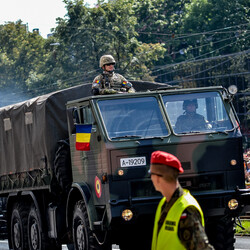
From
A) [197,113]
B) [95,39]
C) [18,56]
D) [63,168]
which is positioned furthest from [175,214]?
[18,56]

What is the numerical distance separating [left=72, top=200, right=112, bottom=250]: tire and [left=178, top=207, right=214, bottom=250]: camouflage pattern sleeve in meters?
5.90

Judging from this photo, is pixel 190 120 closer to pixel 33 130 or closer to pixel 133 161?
pixel 133 161

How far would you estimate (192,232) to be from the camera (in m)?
5.06

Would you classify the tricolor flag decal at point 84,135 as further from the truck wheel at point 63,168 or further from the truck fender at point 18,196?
the truck fender at point 18,196

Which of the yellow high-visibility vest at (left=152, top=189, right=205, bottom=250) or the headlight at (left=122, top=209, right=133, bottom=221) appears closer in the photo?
the yellow high-visibility vest at (left=152, top=189, right=205, bottom=250)

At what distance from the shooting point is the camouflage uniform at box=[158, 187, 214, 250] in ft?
16.5

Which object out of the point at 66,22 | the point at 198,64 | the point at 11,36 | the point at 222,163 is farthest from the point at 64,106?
the point at 11,36

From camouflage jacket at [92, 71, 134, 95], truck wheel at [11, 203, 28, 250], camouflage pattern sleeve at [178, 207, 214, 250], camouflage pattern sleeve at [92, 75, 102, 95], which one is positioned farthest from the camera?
truck wheel at [11, 203, 28, 250]

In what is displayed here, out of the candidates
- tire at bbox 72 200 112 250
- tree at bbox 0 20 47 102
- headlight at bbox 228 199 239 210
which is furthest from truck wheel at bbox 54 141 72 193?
tree at bbox 0 20 47 102

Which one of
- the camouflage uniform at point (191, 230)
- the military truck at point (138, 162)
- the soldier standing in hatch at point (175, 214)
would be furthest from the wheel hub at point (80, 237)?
the camouflage uniform at point (191, 230)

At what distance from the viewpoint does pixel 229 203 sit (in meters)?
10.9

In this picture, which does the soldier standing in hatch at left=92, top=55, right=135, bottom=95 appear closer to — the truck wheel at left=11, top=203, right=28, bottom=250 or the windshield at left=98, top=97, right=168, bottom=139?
the windshield at left=98, top=97, right=168, bottom=139

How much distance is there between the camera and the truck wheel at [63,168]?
12516 mm

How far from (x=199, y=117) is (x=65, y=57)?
138 ft
